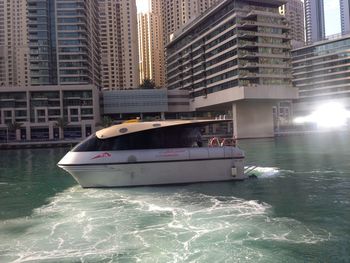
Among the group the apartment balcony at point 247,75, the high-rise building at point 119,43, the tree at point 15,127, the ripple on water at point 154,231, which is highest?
the high-rise building at point 119,43

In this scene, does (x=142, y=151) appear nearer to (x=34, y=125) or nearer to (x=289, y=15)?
(x=34, y=125)

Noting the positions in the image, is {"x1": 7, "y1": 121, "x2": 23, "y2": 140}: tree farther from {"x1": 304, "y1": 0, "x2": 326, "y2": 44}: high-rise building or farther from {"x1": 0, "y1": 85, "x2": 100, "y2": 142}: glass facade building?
{"x1": 304, "y1": 0, "x2": 326, "y2": 44}: high-rise building

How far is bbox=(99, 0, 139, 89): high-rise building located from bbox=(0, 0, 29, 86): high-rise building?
34.9m

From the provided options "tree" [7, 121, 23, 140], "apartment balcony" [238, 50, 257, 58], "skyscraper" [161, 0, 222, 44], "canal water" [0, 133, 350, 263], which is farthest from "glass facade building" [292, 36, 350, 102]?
"canal water" [0, 133, 350, 263]

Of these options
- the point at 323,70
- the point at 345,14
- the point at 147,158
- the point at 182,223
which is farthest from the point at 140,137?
the point at 345,14

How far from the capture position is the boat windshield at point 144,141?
20172mm

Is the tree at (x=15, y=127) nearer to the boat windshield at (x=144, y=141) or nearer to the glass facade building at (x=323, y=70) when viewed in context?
the boat windshield at (x=144, y=141)

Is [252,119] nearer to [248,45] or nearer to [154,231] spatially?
[248,45]

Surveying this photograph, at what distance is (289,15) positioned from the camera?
571 ft

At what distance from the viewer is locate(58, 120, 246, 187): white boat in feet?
64.9

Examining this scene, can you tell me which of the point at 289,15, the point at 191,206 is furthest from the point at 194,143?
the point at 289,15

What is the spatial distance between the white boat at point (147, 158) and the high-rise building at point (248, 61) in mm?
66196

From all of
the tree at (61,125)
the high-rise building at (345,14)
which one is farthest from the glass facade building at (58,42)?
the high-rise building at (345,14)

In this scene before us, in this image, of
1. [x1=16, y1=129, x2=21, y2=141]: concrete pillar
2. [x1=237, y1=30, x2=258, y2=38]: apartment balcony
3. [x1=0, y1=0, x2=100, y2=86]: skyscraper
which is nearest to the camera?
[x1=237, y1=30, x2=258, y2=38]: apartment balcony
